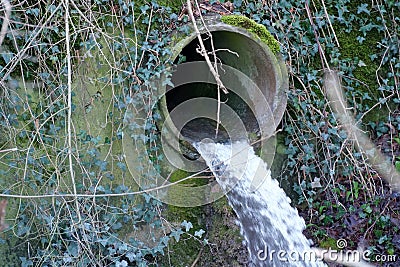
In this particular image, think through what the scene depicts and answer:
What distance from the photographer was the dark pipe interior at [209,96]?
4750 millimetres

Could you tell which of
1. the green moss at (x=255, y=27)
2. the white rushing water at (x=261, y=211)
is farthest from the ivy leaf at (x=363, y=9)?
the white rushing water at (x=261, y=211)

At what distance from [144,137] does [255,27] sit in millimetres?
1258

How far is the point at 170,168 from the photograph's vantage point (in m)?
4.12

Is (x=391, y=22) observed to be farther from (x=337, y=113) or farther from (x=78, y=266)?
(x=78, y=266)

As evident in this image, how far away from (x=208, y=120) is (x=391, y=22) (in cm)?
194

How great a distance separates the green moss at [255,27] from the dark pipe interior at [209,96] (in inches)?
13.4

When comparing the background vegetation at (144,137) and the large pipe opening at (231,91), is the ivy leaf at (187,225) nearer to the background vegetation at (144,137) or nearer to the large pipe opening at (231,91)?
the background vegetation at (144,137)

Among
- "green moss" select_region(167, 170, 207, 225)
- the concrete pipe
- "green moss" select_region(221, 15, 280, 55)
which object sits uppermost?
"green moss" select_region(221, 15, 280, 55)

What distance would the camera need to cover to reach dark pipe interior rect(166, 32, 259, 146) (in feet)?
15.6

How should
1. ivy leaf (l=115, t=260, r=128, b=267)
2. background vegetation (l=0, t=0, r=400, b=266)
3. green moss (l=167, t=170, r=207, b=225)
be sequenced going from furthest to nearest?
green moss (l=167, t=170, r=207, b=225)
background vegetation (l=0, t=0, r=400, b=266)
ivy leaf (l=115, t=260, r=128, b=267)

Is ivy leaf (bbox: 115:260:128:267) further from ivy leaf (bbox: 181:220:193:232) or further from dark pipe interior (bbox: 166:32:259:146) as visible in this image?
dark pipe interior (bbox: 166:32:259:146)

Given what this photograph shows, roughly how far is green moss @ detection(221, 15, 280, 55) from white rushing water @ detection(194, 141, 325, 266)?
2.81 ft

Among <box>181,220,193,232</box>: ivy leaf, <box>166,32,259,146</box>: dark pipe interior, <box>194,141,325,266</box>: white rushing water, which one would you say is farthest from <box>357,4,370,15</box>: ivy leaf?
<box>181,220,193,232</box>: ivy leaf

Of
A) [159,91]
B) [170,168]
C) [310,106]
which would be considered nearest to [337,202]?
[310,106]
